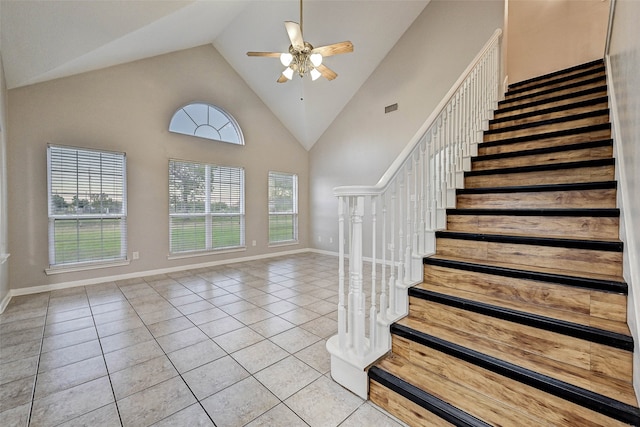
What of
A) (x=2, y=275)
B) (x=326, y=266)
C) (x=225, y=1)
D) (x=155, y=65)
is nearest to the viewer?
(x=2, y=275)

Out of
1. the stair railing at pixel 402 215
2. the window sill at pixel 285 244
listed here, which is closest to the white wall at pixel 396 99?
Result: the window sill at pixel 285 244

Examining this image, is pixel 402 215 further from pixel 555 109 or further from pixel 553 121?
pixel 555 109

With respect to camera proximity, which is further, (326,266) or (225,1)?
(326,266)

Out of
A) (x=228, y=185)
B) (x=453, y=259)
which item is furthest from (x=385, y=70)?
(x=453, y=259)

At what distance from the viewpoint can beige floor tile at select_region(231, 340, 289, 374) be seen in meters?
1.95

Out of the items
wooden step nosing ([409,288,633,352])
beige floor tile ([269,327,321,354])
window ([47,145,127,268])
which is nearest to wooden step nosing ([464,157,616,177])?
wooden step nosing ([409,288,633,352])

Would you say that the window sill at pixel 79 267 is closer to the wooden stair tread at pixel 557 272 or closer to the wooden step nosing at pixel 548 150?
the wooden stair tread at pixel 557 272

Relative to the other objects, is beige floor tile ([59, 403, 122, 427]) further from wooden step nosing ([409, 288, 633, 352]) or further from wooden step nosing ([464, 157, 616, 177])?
wooden step nosing ([464, 157, 616, 177])

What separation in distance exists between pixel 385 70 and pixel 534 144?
3.68m

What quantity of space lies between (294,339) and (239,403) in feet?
2.56

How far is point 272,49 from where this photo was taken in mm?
4734

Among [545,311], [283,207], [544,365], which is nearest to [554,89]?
[545,311]

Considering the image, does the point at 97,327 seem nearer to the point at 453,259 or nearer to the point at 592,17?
the point at 453,259

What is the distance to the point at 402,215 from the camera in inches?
70.7
